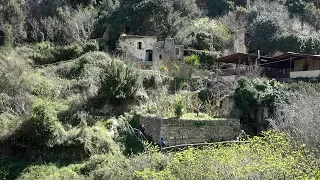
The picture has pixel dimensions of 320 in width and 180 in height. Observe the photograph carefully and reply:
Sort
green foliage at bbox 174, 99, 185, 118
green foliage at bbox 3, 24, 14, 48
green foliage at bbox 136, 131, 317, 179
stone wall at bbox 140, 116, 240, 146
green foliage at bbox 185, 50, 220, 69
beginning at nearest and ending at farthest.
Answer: green foliage at bbox 136, 131, 317, 179 < stone wall at bbox 140, 116, 240, 146 < green foliage at bbox 174, 99, 185, 118 < green foliage at bbox 3, 24, 14, 48 < green foliage at bbox 185, 50, 220, 69

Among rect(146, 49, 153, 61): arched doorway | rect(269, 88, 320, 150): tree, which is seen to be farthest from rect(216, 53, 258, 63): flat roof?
rect(269, 88, 320, 150): tree

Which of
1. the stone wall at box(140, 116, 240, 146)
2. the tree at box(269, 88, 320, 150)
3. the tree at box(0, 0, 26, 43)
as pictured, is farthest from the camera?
the tree at box(0, 0, 26, 43)

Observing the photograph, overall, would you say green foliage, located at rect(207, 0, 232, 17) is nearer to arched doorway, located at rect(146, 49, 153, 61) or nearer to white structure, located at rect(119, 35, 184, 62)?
white structure, located at rect(119, 35, 184, 62)

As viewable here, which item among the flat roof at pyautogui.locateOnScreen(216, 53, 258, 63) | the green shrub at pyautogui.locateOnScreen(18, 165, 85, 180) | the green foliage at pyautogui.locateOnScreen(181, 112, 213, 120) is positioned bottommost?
the green shrub at pyautogui.locateOnScreen(18, 165, 85, 180)

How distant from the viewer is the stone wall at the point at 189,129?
64.7 feet

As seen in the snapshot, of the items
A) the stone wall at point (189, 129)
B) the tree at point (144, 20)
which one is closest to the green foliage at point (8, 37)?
the tree at point (144, 20)

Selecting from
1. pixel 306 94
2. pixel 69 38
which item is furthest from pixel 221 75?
pixel 69 38

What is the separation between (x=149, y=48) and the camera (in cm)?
3484

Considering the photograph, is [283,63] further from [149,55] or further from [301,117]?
[301,117]

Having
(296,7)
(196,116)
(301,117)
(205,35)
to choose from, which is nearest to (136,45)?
(205,35)

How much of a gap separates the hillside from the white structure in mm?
93

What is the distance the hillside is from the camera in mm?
12609

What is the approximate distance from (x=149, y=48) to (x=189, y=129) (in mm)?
16024

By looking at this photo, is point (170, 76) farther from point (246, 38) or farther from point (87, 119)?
point (246, 38)
